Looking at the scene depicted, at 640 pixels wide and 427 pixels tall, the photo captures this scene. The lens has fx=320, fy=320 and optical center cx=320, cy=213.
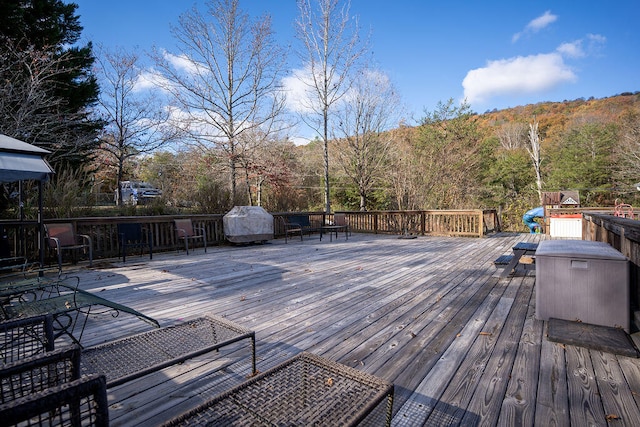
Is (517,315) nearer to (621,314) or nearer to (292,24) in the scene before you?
(621,314)

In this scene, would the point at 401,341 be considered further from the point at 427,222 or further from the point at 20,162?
the point at 427,222

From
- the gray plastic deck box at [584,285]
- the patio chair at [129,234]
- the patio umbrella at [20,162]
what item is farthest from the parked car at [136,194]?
the gray plastic deck box at [584,285]

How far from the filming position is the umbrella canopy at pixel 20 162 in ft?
11.5

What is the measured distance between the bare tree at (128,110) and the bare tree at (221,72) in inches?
54.2

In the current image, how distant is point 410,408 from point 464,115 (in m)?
18.1

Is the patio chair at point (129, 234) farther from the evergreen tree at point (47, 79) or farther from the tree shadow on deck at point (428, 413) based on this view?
the tree shadow on deck at point (428, 413)

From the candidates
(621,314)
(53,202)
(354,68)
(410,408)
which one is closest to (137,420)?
(410,408)

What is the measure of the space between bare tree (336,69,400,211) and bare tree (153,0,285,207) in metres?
4.60

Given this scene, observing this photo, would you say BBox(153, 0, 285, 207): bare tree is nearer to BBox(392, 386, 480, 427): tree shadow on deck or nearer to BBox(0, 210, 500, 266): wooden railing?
BBox(0, 210, 500, 266): wooden railing

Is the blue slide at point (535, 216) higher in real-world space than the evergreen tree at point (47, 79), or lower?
lower

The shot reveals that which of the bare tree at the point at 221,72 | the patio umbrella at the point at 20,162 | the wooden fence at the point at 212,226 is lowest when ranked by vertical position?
the wooden fence at the point at 212,226

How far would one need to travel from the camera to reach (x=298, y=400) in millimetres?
1208

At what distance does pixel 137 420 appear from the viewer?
59.7 inches

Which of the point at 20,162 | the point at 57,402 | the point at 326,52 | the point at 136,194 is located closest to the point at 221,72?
the point at 326,52
